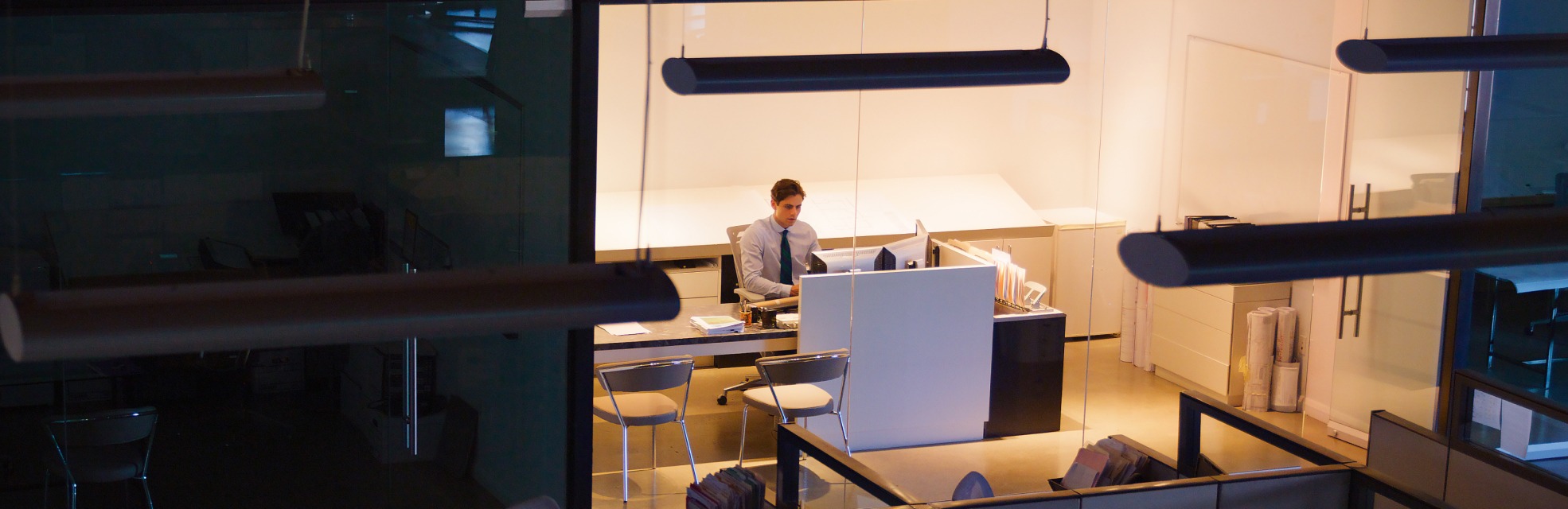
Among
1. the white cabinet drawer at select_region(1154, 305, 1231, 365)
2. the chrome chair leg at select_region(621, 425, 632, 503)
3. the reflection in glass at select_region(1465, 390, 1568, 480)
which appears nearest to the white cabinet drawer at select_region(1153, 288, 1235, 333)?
the white cabinet drawer at select_region(1154, 305, 1231, 365)

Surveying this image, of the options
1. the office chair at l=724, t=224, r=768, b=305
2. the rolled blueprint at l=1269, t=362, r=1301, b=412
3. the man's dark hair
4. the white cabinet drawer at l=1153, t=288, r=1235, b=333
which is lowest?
the rolled blueprint at l=1269, t=362, r=1301, b=412

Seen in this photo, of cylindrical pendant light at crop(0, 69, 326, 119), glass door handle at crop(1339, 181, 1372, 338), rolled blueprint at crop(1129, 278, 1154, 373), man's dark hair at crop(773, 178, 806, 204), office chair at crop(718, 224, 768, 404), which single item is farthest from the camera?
glass door handle at crop(1339, 181, 1372, 338)

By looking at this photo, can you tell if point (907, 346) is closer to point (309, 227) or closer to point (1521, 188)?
point (309, 227)

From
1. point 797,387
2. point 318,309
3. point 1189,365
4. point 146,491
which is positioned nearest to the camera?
point 318,309

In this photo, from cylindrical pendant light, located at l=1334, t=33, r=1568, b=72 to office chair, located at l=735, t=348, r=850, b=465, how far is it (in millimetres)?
3210

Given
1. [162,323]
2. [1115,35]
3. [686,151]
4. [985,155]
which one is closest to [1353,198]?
[1115,35]

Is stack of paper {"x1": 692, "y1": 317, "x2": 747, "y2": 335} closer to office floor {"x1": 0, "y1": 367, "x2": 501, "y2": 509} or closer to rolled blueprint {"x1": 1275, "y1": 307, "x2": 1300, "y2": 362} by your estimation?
office floor {"x1": 0, "y1": 367, "x2": 501, "y2": 509}

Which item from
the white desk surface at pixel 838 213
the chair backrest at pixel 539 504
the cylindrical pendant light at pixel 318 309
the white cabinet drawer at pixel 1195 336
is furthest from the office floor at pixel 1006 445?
the cylindrical pendant light at pixel 318 309

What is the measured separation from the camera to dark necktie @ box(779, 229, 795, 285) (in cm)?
674

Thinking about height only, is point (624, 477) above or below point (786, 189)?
below

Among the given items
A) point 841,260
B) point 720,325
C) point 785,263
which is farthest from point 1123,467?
point 720,325

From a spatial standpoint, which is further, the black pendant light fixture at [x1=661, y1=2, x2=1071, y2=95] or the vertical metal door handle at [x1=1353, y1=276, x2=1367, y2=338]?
the vertical metal door handle at [x1=1353, y1=276, x2=1367, y2=338]

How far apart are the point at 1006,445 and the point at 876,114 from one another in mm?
2031

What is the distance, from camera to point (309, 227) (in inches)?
209
